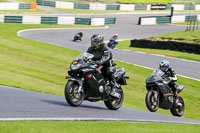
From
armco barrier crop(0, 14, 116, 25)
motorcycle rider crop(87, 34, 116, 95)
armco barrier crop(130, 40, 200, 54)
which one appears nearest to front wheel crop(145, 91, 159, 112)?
motorcycle rider crop(87, 34, 116, 95)

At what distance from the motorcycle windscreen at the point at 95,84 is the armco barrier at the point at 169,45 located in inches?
794

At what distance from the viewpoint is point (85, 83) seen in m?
10.1

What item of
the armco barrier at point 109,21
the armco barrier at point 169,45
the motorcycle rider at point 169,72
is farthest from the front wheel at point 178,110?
the armco barrier at point 109,21

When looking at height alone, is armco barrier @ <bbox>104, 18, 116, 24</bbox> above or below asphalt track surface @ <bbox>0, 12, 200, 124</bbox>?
above

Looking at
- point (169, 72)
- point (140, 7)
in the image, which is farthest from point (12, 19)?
point (140, 7)

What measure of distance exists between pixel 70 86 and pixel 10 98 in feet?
5.09

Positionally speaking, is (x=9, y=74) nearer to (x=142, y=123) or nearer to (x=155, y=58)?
(x=142, y=123)

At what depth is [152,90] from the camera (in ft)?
42.1

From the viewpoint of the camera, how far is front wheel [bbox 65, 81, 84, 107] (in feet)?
31.3

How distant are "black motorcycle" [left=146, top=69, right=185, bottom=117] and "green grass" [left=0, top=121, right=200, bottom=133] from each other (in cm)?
369

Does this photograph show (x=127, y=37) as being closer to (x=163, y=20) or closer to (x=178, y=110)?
(x=163, y=20)

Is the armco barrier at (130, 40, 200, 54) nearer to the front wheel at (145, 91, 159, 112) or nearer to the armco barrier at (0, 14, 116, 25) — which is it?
the armco barrier at (0, 14, 116, 25)

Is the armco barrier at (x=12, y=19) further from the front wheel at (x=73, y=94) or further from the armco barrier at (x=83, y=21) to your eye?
the front wheel at (x=73, y=94)

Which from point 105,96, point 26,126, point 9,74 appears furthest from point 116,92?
point 9,74
